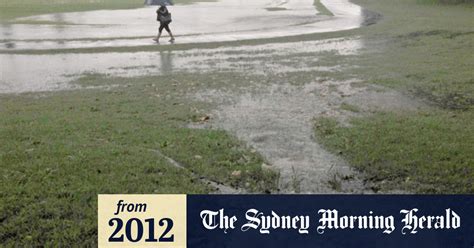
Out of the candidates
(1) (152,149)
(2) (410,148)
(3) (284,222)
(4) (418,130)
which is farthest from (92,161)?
(4) (418,130)

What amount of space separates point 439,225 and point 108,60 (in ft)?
43.9

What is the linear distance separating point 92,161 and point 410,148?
4.20 meters

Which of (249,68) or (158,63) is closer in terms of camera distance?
(249,68)

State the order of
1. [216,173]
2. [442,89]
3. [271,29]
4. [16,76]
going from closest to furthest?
[216,173] < [442,89] < [16,76] < [271,29]

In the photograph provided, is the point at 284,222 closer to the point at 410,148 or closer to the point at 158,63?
the point at 410,148

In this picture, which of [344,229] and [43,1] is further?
[43,1]

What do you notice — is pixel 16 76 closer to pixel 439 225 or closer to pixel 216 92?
pixel 216 92

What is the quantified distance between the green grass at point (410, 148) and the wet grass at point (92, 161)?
1310 millimetres

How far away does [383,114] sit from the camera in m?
8.02

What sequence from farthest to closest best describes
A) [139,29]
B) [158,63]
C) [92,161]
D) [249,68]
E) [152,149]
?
[139,29], [158,63], [249,68], [152,149], [92,161]

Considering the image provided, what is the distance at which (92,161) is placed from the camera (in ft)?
19.3

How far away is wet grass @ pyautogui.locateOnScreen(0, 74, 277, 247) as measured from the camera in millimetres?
4500

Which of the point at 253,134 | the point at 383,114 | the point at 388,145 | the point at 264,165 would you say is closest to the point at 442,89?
the point at 383,114

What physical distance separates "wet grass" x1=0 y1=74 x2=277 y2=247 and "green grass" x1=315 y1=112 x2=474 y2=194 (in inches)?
51.6
